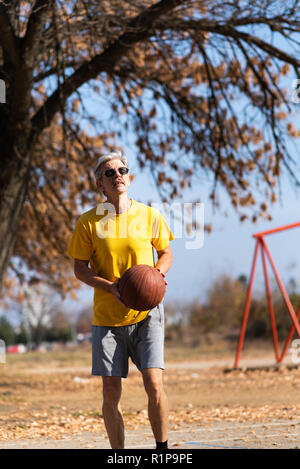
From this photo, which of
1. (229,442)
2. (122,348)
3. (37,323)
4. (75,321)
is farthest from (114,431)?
(75,321)

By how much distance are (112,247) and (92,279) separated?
24cm

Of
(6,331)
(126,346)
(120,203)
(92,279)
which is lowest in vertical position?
(6,331)

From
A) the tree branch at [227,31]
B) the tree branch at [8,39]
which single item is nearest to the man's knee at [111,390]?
the tree branch at [8,39]

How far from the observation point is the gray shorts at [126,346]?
398 centimetres

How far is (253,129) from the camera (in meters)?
12.0

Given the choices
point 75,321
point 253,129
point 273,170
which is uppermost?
point 253,129

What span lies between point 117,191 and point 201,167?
741 centimetres

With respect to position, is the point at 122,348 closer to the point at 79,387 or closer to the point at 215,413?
the point at 215,413

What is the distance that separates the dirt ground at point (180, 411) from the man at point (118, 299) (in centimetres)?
121

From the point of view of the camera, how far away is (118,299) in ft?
12.8

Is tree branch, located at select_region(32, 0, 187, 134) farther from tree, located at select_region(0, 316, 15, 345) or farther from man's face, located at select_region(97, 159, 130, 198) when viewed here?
tree, located at select_region(0, 316, 15, 345)

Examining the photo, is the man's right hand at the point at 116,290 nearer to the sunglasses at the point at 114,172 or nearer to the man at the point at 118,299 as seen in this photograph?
the man at the point at 118,299

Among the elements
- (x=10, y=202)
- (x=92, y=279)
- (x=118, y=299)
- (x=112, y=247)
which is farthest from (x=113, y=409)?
(x=10, y=202)

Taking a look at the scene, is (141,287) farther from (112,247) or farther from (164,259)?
(164,259)
